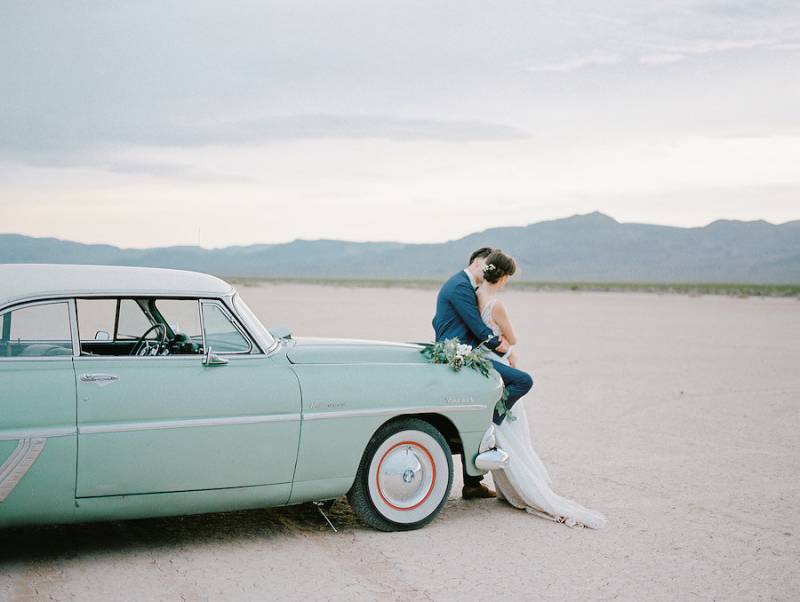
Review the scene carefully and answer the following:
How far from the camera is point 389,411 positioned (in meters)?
6.07

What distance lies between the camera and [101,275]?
18.6 feet

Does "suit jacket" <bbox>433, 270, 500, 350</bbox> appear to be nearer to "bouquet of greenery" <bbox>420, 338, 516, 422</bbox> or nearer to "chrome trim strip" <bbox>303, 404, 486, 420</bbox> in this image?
"bouquet of greenery" <bbox>420, 338, 516, 422</bbox>

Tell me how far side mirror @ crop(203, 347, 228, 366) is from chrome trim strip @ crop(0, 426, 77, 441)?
0.88 m

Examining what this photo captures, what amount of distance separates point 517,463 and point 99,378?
3139mm

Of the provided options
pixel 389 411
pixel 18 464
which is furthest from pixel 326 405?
pixel 18 464

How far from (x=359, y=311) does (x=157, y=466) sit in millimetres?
27952

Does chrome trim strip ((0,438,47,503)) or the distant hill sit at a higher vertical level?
the distant hill

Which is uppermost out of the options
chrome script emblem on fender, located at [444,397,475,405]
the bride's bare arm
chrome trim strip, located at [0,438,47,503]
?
the bride's bare arm

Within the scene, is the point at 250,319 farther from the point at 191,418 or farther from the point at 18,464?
the point at 18,464

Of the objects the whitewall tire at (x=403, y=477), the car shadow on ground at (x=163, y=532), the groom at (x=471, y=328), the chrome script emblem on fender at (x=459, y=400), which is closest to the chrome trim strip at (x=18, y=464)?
the car shadow on ground at (x=163, y=532)

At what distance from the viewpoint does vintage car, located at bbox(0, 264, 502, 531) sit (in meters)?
5.14

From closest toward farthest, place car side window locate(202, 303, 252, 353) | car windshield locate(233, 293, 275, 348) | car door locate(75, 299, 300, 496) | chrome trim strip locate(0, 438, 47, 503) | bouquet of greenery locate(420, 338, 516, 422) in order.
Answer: chrome trim strip locate(0, 438, 47, 503), car door locate(75, 299, 300, 496), car side window locate(202, 303, 252, 353), car windshield locate(233, 293, 275, 348), bouquet of greenery locate(420, 338, 516, 422)

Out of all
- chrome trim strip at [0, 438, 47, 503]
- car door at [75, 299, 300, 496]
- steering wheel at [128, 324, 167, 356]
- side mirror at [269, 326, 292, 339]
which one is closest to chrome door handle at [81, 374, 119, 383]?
car door at [75, 299, 300, 496]

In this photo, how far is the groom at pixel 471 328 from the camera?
688 cm
